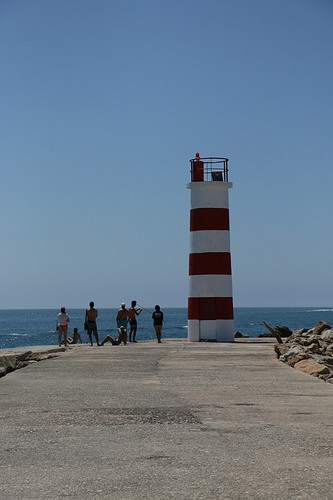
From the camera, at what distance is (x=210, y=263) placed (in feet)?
73.8

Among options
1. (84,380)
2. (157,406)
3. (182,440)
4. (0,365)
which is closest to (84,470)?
(182,440)

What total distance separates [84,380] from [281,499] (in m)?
6.72

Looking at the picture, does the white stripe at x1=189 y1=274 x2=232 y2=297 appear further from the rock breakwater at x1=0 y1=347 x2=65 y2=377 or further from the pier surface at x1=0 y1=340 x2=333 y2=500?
the pier surface at x1=0 y1=340 x2=333 y2=500

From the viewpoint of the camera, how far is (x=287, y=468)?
5.82 metres

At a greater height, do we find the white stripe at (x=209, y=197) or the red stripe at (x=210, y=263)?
the white stripe at (x=209, y=197)

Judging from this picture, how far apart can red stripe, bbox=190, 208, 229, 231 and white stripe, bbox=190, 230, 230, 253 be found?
0.13 metres

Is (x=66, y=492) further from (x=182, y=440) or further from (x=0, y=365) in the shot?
(x=0, y=365)

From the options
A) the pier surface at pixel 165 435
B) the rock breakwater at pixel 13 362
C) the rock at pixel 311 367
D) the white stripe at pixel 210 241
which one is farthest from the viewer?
the white stripe at pixel 210 241

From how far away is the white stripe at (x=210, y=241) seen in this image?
22.5m

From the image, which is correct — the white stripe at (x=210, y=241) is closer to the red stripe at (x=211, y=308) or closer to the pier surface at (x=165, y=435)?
the red stripe at (x=211, y=308)

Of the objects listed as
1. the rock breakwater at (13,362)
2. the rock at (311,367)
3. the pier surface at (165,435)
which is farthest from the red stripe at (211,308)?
the pier surface at (165,435)

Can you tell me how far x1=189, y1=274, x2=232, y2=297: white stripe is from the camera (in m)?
→ 22.5

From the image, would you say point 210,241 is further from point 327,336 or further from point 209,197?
point 327,336

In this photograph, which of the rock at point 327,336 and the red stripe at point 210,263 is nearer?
the rock at point 327,336
